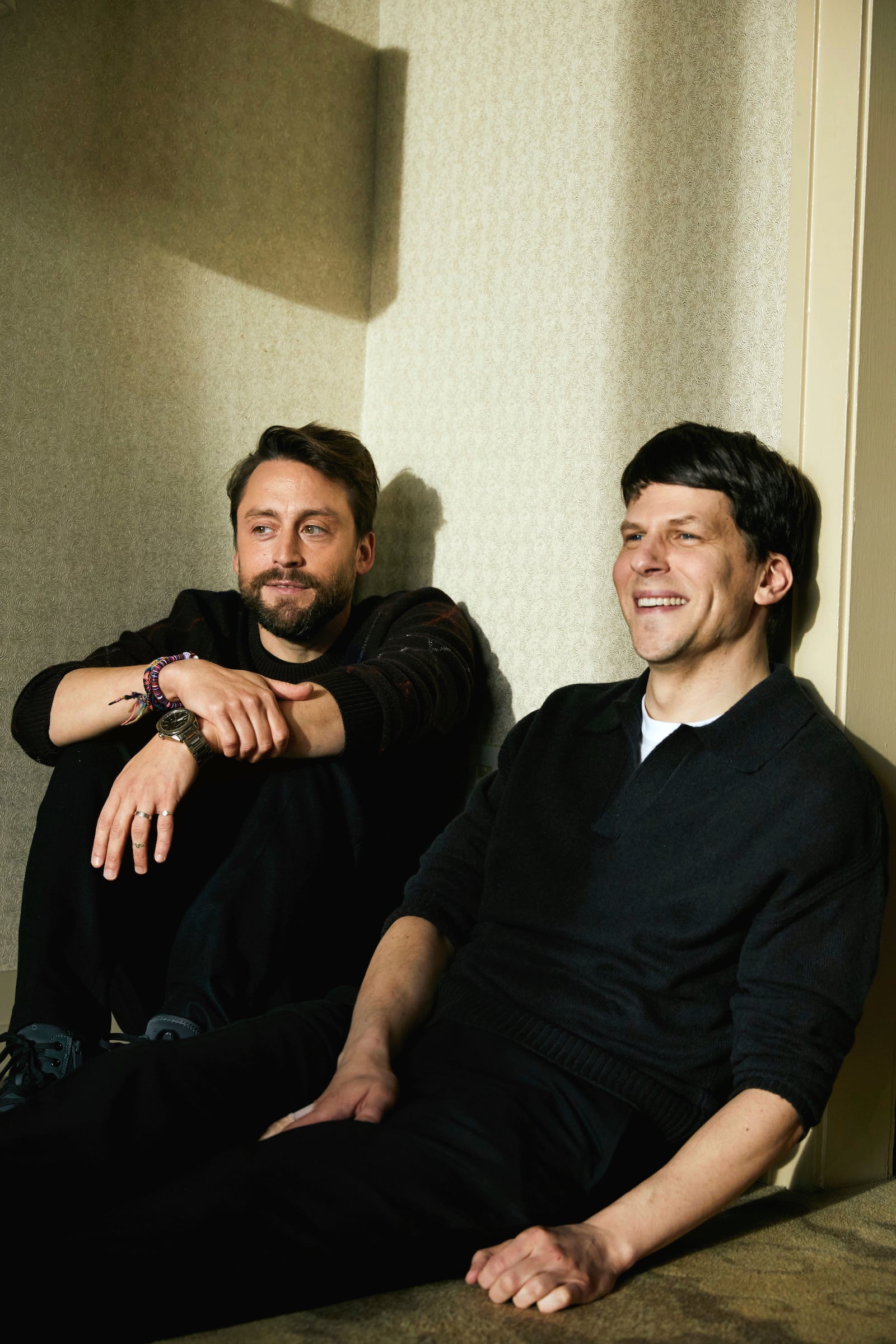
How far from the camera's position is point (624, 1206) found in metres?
1.14

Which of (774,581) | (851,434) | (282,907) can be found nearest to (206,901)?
(282,907)

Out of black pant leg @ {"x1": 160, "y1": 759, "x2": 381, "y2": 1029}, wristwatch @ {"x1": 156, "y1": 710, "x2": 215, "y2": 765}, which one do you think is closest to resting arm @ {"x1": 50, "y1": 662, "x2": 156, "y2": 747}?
wristwatch @ {"x1": 156, "y1": 710, "x2": 215, "y2": 765}

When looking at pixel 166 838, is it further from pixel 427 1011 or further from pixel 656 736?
pixel 656 736

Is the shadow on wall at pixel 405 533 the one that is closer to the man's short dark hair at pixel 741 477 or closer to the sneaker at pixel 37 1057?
the man's short dark hair at pixel 741 477

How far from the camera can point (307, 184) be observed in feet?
8.25

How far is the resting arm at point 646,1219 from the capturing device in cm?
109

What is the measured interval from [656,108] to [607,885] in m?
1.32

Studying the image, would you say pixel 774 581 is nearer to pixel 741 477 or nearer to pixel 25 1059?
pixel 741 477

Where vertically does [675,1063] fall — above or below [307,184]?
below

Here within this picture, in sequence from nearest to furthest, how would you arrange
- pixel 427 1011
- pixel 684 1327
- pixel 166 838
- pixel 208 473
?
pixel 684 1327
pixel 427 1011
pixel 166 838
pixel 208 473

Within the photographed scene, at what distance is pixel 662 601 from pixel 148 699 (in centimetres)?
84

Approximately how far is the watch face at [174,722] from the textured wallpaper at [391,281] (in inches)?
23.9

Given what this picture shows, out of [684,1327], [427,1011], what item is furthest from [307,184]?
[684,1327]

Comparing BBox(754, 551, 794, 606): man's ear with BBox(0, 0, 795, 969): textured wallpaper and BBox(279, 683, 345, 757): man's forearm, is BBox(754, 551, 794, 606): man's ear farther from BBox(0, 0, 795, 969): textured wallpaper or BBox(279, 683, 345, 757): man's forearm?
BBox(279, 683, 345, 757): man's forearm
